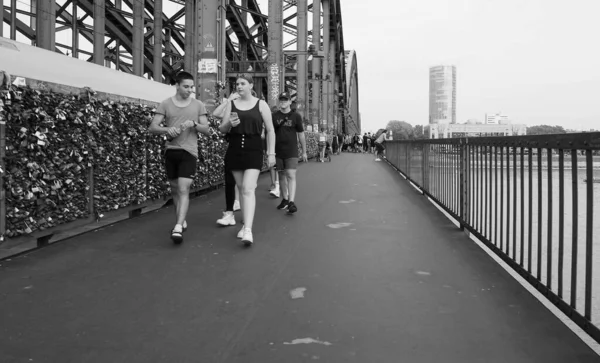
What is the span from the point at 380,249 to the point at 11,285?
3349 mm

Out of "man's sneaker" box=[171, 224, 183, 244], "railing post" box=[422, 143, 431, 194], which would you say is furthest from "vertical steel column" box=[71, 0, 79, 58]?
"man's sneaker" box=[171, 224, 183, 244]

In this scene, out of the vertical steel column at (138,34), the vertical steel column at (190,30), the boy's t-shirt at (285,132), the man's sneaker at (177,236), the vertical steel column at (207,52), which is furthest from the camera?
the vertical steel column at (190,30)

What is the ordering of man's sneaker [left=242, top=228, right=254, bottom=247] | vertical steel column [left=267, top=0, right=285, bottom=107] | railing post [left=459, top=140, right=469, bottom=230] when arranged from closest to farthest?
1. man's sneaker [left=242, top=228, right=254, bottom=247]
2. railing post [left=459, top=140, right=469, bottom=230]
3. vertical steel column [left=267, top=0, right=285, bottom=107]

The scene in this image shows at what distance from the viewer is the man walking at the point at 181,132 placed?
228 inches

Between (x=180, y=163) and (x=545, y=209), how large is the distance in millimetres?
3602

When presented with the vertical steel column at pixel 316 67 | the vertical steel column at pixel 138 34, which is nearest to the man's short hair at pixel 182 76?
the vertical steel column at pixel 138 34

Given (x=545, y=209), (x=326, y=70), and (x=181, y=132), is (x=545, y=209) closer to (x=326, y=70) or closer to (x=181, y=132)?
(x=181, y=132)

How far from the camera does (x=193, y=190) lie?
10.3m

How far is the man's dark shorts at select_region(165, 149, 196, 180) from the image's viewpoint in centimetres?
586

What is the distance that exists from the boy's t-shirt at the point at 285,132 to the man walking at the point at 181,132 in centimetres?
283

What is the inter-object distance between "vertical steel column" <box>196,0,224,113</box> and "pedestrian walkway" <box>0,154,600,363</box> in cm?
634

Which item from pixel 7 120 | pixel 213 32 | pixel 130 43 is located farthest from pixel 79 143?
pixel 130 43

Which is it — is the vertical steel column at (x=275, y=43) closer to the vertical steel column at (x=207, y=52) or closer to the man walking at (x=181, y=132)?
the vertical steel column at (x=207, y=52)

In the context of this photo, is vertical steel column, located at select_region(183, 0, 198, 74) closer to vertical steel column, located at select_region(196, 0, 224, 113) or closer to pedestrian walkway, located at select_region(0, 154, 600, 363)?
vertical steel column, located at select_region(196, 0, 224, 113)
